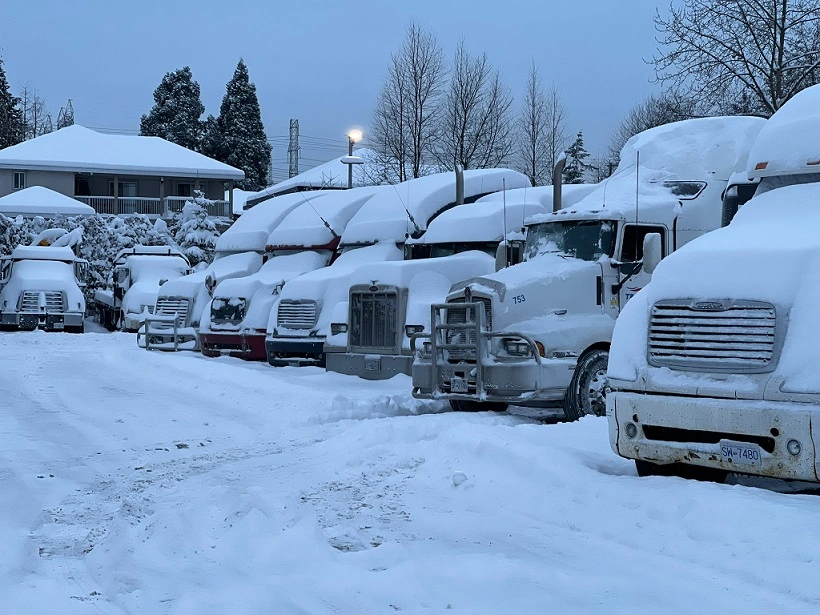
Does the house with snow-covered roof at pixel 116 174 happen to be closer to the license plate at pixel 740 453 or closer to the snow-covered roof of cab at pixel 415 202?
the snow-covered roof of cab at pixel 415 202

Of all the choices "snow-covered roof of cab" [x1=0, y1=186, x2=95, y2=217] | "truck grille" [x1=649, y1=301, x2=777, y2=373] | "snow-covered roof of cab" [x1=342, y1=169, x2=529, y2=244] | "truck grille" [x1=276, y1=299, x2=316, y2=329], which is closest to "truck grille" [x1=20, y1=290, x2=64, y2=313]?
"snow-covered roof of cab" [x1=342, y1=169, x2=529, y2=244]

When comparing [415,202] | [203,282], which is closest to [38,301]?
[203,282]

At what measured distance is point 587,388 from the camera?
12.1 m

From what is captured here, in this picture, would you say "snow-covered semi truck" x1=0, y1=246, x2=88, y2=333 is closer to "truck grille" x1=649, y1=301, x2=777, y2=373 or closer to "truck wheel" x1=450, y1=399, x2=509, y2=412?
"truck wheel" x1=450, y1=399, x2=509, y2=412

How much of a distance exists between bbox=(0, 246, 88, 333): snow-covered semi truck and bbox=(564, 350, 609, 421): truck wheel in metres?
21.3

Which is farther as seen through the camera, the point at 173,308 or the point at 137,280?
the point at 137,280

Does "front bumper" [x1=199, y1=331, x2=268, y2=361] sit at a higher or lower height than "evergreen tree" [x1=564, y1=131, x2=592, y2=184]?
lower

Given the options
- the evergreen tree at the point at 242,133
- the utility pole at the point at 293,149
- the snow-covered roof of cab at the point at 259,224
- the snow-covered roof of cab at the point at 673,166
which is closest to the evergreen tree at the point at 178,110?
the evergreen tree at the point at 242,133

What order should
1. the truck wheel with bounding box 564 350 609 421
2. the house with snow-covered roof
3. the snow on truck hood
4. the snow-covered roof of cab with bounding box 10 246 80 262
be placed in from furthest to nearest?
the house with snow-covered roof
the snow-covered roof of cab with bounding box 10 246 80 262
the truck wheel with bounding box 564 350 609 421
the snow on truck hood

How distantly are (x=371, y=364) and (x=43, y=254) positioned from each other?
1985 centimetres

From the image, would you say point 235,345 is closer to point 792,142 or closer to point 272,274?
point 272,274

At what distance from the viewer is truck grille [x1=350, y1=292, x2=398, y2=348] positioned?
610 inches

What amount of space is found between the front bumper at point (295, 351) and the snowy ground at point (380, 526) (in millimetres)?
6598

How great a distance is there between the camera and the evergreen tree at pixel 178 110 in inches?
2953
